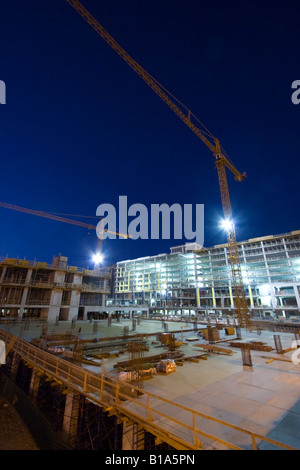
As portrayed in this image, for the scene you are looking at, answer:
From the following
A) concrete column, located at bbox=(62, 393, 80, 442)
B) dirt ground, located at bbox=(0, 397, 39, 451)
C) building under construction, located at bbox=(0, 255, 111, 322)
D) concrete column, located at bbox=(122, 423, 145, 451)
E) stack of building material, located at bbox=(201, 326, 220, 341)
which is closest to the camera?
concrete column, located at bbox=(122, 423, 145, 451)

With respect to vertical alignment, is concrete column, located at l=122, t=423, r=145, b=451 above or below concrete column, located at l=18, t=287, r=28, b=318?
below

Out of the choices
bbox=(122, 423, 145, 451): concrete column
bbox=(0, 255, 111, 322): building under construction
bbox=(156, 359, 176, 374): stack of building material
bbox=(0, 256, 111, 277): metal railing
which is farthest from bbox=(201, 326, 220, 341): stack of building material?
bbox=(0, 256, 111, 277): metal railing

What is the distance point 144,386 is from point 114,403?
2.83 m

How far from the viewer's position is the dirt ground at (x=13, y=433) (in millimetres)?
11258

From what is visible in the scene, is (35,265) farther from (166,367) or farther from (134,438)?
(134,438)

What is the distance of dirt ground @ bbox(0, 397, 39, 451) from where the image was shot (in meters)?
11.3

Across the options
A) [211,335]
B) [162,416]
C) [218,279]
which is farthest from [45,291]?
[218,279]

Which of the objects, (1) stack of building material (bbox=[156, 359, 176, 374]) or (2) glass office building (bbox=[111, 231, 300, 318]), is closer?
(1) stack of building material (bbox=[156, 359, 176, 374])

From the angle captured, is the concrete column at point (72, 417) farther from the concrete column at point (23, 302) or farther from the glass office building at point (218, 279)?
the glass office building at point (218, 279)

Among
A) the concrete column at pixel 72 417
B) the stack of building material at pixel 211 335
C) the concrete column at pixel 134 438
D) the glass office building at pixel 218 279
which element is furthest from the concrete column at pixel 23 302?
the concrete column at pixel 134 438

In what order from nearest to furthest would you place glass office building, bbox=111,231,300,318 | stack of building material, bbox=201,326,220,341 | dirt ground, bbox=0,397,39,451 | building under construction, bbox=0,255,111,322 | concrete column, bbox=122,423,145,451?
concrete column, bbox=122,423,145,451, dirt ground, bbox=0,397,39,451, stack of building material, bbox=201,326,220,341, building under construction, bbox=0,255,111,322, glass office building, bbox=111,231,300,318

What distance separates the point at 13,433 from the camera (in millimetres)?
12164

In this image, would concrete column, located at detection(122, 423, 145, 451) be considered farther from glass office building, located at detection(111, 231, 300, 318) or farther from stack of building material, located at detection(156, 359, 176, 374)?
glass office building, located at detection(111, 231, 300, 318)
